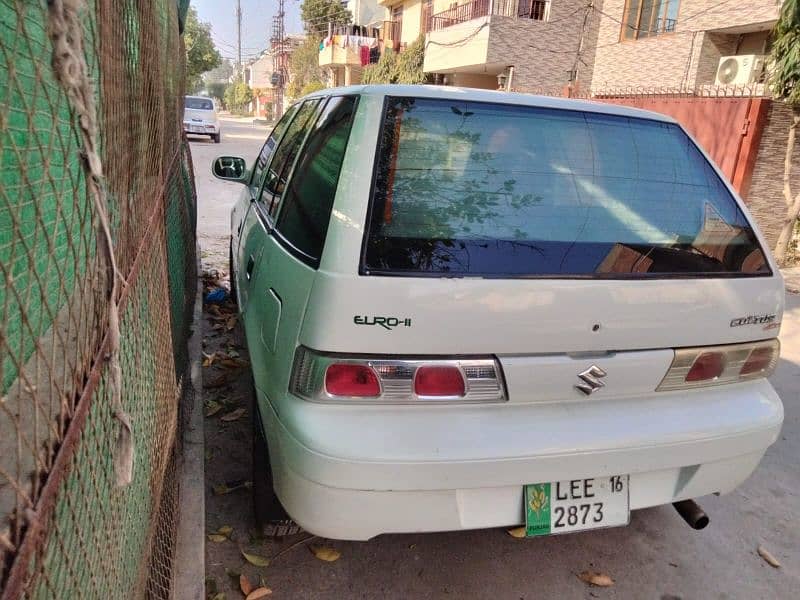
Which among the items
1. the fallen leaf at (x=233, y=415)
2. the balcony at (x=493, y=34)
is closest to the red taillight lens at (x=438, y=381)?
the fallen leaf at (x=233, y=415)

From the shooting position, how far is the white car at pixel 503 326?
1801 millimetres

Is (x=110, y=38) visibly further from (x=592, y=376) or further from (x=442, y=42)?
(x=442, y=42)

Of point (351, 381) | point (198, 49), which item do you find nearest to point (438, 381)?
point (351, 381)

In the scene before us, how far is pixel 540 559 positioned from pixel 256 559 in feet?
3.72

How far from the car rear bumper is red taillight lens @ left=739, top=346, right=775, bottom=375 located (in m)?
0.21

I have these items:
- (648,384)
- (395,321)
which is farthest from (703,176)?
(395,321)

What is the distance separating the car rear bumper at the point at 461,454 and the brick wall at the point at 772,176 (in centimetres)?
794

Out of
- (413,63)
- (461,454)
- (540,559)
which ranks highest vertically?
(413,63)

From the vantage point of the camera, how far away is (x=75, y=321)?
0.98 m

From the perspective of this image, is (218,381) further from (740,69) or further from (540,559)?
(740,69)

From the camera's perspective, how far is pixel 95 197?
1002 millimetres

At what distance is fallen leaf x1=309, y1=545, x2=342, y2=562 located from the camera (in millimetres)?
2371

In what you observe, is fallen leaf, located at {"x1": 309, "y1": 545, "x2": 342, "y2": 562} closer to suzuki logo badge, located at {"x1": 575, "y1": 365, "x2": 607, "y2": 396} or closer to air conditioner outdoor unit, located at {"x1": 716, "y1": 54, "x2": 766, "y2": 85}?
suzuki logo badge, located at {"x1": 575, "y1": 365, "x2": 607, "y2": 396}

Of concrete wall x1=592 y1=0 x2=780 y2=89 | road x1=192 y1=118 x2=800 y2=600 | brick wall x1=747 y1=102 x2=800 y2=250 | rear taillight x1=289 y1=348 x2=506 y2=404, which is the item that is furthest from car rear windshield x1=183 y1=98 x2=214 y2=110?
rear taillight x1=289 y1=348 x2=506 y2=404
